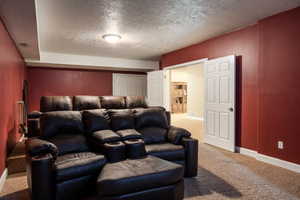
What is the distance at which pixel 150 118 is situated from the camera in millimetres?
3385

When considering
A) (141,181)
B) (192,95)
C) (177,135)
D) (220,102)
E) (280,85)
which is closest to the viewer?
(141,181)

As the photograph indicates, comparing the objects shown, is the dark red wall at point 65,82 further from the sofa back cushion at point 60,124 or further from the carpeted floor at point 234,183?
the sofa back cushion at point 60,124

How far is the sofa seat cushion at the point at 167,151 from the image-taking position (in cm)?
269

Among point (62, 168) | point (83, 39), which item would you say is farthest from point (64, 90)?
point (62, 168)

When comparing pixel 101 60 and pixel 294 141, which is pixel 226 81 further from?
pixel 101 60

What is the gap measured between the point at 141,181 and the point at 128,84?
6639 mm

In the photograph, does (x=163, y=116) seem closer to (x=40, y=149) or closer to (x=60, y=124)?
(x=60, y=124)

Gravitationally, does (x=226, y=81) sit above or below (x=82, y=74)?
below

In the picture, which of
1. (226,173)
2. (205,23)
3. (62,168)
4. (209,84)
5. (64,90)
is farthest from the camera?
(64,90)

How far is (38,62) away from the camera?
6.07 meters

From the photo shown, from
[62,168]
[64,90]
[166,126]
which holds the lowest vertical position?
[62,168]

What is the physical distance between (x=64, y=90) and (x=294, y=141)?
6.81 meters

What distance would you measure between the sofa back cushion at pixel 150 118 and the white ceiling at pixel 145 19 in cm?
155

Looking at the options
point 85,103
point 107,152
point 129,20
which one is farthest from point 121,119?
point 129,20
